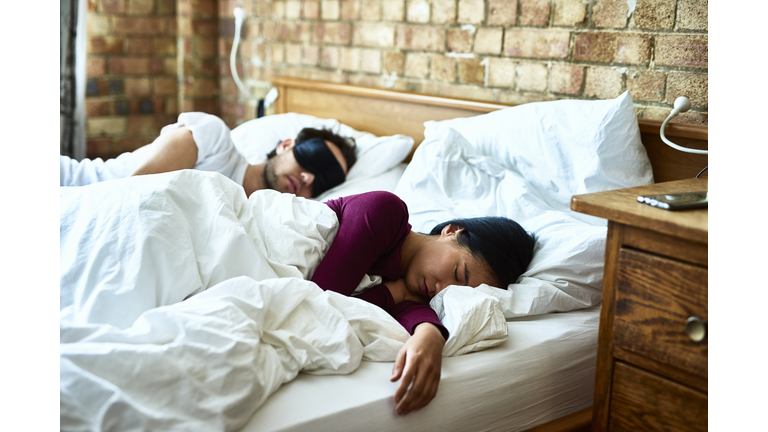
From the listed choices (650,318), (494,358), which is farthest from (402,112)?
(650,318)

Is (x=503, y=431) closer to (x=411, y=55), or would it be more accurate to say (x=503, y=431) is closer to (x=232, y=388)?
(x=232, y=388)

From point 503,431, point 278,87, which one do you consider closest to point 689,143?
point 503,431

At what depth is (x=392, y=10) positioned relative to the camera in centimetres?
213

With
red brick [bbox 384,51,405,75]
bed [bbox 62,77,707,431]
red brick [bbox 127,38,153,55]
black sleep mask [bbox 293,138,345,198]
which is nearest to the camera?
bed [bbox 62,77,707,431]

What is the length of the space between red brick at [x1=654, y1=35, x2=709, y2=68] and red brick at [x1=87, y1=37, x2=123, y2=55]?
2475 millimetres

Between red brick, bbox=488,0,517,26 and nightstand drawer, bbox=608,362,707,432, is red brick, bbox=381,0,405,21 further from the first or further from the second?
nightstand drawer, bbox=608,362,707,432

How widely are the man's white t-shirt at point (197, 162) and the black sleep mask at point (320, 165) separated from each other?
0.22 metres

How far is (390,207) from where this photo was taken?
3.86 feet

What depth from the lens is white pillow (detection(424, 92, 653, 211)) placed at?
1338 millimetres

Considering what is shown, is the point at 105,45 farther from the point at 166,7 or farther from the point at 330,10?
the point at 330,10

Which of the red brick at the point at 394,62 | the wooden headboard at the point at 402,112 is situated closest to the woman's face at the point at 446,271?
the wooden headboard at the point at 402,112

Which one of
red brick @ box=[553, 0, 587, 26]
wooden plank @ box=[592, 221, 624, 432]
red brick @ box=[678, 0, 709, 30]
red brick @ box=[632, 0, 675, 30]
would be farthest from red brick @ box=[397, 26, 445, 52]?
wooden plank @ box=[592, 221, 624, 432]

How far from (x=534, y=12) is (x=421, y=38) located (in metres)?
0.48

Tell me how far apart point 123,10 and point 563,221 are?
247cm
